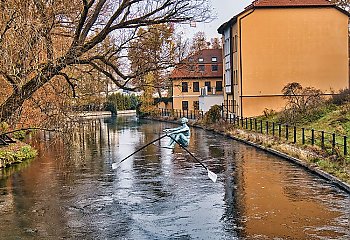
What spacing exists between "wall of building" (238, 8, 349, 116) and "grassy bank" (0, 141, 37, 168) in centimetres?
2164

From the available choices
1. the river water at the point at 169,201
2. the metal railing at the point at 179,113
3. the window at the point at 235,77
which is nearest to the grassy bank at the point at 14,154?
the river water at the point at 169,201

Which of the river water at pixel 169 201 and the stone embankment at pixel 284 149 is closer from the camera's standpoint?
the river water at pixel 169 201

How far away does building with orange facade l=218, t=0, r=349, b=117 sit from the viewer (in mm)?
45312

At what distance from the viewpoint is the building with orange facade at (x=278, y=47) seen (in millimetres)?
45312

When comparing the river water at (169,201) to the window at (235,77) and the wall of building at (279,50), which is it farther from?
the window at (235,77)

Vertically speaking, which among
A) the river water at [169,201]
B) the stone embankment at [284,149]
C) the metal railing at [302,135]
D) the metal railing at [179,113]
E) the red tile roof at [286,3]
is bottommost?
the river water at [169,201]

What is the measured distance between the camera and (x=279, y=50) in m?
45.3

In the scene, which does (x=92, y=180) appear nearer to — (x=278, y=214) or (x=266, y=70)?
(x=278, y=214)

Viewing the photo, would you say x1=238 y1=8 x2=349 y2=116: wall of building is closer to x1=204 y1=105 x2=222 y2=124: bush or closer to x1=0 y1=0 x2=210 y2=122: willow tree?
x1=204 y1=105 x2=222 y2=124: bush

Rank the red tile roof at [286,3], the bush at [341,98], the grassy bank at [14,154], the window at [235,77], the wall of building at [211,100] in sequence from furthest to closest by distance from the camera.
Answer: the wall of building at [211,100]
the window at [235,77]
the red tile roof at [286,3]
the bush at [341,98]
the grassy bank at [14,154]

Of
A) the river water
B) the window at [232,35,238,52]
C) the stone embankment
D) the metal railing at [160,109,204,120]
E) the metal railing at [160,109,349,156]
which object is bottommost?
the river water

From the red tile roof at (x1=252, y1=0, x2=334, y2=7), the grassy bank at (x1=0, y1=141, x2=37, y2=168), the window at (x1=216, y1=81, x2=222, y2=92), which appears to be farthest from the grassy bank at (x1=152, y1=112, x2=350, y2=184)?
the window at (x1=216, y1=81, x2=222, y2=92)

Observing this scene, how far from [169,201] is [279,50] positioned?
105 feet

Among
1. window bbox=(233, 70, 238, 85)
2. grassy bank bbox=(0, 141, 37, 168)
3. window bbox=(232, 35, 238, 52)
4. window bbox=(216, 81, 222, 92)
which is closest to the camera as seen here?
grassy bank bbox=(0, 141, 37, 168)
